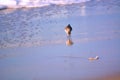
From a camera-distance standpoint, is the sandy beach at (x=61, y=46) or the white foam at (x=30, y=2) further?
the white foam at (x=30, y=2)

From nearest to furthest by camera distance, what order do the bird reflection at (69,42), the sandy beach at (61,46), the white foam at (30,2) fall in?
1. the sandy beach at (61,46)
2. the bird reflection at (69,42)
3. the white foam at (30,2)

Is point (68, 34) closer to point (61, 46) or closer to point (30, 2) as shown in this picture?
point (61, 46)

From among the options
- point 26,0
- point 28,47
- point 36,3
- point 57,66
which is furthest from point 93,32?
point 26,0

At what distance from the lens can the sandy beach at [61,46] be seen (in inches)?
287

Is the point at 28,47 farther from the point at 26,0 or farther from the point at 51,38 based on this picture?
the point at 26,0

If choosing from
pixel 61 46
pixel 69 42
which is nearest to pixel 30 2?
pixel 69 42

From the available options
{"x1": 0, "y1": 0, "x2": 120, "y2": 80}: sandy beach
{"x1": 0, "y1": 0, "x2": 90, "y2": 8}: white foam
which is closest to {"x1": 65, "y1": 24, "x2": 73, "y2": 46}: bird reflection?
{"x1": 0, "y1": 0, "x2": 120, "y2": 80}: sandy beach

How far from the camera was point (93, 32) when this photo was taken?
969cm

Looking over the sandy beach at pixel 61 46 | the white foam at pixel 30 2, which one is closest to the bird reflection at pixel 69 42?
the sandy beach at pixel 61 46

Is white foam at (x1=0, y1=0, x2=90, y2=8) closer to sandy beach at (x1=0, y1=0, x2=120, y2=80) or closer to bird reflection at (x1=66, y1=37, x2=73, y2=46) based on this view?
sandy beach at (x1=0, y1=0, x2=120, y2=80)

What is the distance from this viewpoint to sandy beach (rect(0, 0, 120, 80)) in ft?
23.9

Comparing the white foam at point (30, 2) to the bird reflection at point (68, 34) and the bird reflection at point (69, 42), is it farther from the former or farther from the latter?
the bird reflection at point (69, 42)

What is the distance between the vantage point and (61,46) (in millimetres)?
8719

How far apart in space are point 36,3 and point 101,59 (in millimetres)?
9484
